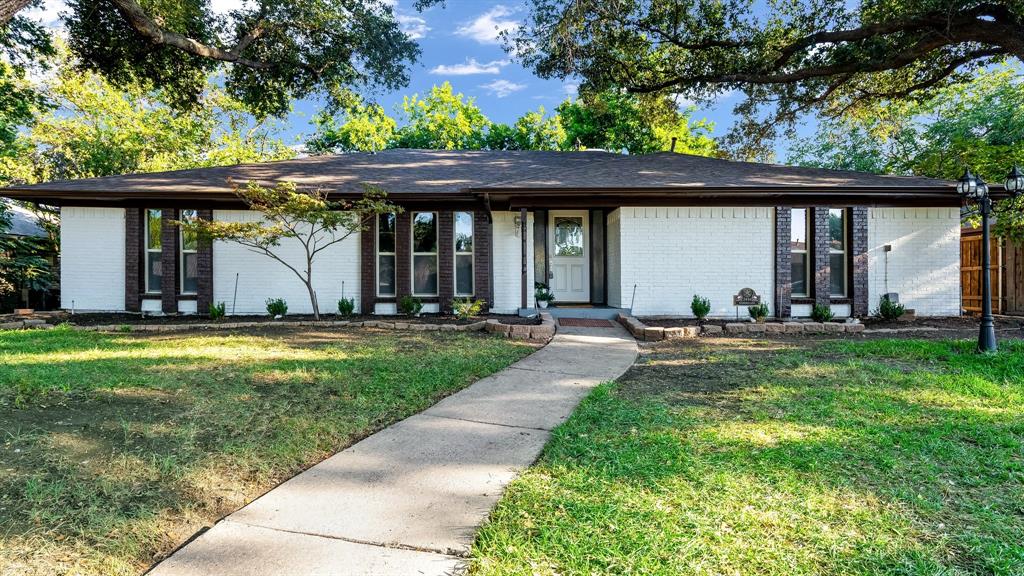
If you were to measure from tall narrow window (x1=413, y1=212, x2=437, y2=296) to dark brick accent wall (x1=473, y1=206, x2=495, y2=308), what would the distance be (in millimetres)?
934

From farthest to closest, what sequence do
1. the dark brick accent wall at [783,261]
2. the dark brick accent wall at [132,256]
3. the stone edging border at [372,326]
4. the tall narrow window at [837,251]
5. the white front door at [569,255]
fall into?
the white front door at [569,255], the dark brick accent wall at [132,256], the tall narrow window at [837,251], the dark brick accent wall at [783,261], the stone edging border at [372,326]

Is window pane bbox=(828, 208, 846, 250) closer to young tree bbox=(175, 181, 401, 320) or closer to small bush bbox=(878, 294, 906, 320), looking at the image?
small bush bbox=(878, 294, 906, 320)

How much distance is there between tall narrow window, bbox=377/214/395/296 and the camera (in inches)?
421

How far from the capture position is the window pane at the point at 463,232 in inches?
418

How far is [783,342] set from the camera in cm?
727

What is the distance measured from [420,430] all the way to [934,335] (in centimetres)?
853

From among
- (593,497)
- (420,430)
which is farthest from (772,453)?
(420,430)

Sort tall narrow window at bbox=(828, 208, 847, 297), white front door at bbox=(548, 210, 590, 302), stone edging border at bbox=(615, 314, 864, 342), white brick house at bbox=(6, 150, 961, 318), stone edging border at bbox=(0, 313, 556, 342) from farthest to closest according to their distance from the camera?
white front door at bbox=(548, 210, 590, 302) → tall narrow window at bbox=(828, 208, 847, 297) → white brick house at bbox=(6, 150, 961, 318) → stone edging border at bbox=(615, 314, 864, 342) → stone edging border at bbox=(0, 313, 556, 342)

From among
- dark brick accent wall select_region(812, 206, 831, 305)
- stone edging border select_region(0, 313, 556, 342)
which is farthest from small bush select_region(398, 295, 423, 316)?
dark brick accent wall select_region(812, 206, 831, 305)

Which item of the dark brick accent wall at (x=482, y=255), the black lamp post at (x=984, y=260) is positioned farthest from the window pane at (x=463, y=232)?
the black lamp post at (x=984, y=260)

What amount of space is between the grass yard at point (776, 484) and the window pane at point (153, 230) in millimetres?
10642

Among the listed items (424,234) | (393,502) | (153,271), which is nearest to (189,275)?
Answer: (153,271)

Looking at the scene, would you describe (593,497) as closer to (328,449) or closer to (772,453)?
(772,453)

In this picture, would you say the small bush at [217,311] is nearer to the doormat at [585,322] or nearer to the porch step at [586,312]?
the porch step at [586,312]
